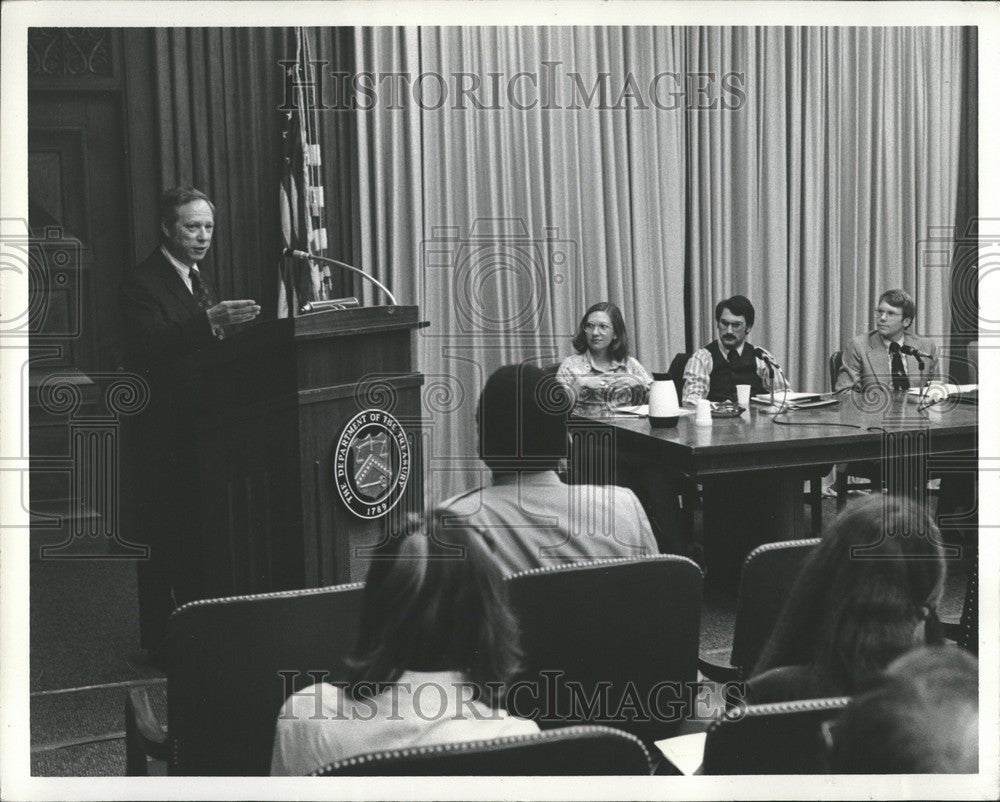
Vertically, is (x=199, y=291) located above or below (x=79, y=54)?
below

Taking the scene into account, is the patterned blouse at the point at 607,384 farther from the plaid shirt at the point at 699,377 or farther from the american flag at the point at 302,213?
the american flag at the point at 302,213

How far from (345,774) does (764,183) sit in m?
5.15

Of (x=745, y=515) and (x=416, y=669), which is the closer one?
(x=416, y=669)

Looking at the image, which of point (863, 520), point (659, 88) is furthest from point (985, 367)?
point (659, 88)

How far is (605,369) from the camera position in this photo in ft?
15.5

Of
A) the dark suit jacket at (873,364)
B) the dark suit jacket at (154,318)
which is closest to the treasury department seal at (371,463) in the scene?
the dark suit jacket at (154,318)

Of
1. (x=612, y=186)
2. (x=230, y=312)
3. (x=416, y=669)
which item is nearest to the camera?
(x=416, y=669)

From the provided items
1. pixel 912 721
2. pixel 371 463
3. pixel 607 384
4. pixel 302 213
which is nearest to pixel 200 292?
pixel 371 463
